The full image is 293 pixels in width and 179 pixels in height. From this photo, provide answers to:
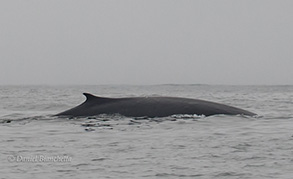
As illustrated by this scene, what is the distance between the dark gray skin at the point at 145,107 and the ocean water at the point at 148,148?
11.9 inches

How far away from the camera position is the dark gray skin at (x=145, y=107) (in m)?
11.1

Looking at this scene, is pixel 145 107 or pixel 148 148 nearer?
pixel 148 148

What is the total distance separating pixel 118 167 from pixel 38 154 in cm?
144

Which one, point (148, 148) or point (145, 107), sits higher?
point (145, 107)

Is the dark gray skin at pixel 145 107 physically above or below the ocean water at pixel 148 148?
above

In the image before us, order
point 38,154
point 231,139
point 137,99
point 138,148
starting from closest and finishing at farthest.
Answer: point 38,154 < point 138,148 < point 231,139 < point 137,99

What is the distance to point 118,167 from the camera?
19.9 feet

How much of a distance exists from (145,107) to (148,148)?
3.97m

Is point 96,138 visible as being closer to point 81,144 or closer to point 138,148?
point 81,144

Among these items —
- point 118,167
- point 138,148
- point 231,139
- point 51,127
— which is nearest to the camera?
point 118,167

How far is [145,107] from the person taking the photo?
11.4m

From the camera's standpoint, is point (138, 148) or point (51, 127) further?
point (51, 127)

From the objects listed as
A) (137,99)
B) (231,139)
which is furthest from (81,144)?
(137,99)

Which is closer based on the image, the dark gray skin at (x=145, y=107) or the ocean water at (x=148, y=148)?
the ocean water at (x=148, y=148)
